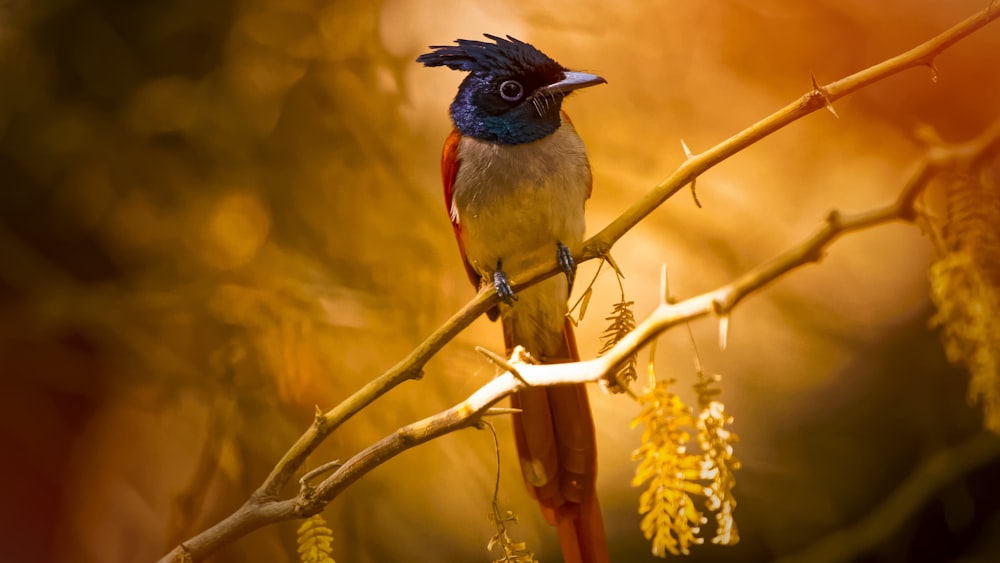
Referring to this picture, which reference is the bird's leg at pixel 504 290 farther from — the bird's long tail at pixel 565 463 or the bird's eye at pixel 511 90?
the bird's eye at pixel 511 90

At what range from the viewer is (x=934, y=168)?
0.91m

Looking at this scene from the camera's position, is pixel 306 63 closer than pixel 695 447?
No

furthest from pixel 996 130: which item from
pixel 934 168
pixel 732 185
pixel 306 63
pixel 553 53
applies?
pixel 306 63

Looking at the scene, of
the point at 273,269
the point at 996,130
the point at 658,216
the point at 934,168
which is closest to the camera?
the point at 934,168

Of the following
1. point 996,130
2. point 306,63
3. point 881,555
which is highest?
point 306,63

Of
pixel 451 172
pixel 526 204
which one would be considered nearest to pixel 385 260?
pixel 451 172

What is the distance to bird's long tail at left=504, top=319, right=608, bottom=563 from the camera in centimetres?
150

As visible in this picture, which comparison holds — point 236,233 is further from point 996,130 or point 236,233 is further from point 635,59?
point 996,130

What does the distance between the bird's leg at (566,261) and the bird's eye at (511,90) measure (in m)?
0.27

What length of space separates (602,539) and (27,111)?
1540mm

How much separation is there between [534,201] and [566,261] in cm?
14

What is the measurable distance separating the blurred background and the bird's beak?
0.21 metres

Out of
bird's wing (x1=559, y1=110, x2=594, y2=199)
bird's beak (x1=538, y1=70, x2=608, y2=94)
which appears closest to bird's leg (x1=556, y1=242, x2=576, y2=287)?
bird's wing (x1=559, y1=110, x2=594, y2=199)

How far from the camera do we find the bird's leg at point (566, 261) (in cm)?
141
